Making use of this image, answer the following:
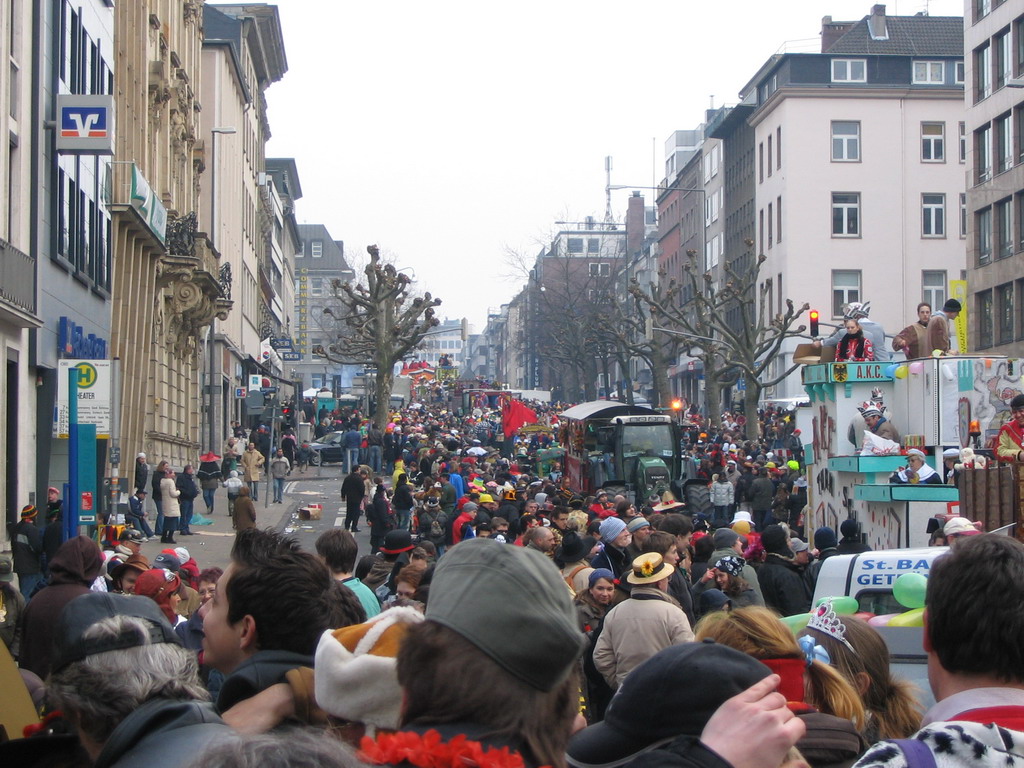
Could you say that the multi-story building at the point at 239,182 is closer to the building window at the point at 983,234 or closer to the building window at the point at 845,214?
the building window at the point at 983,234

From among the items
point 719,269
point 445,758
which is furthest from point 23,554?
point 719,269

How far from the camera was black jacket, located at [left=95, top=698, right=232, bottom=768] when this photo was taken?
2.81 meters

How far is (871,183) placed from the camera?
6525 cm

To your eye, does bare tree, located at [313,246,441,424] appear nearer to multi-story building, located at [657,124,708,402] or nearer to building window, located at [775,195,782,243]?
building window, located at [775,195,782,243]

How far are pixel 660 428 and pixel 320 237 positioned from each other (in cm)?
A: 14961

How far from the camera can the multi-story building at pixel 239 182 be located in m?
51.8

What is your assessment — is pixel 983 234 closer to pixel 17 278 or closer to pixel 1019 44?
pixel 1019 44

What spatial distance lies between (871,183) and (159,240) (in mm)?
41106

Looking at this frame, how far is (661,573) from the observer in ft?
23.9

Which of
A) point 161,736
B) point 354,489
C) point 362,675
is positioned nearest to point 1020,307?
point 354,489

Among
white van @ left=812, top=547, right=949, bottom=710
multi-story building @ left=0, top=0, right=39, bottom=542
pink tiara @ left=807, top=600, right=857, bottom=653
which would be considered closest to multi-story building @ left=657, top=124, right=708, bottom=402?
multi-story building @ left=0, top=0, right=39, bottom=542

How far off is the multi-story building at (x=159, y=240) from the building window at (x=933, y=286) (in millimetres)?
36104

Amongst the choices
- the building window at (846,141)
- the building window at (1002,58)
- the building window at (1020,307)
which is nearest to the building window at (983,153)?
the building window at (1002,58)

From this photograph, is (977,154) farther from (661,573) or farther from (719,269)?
(661,573)
